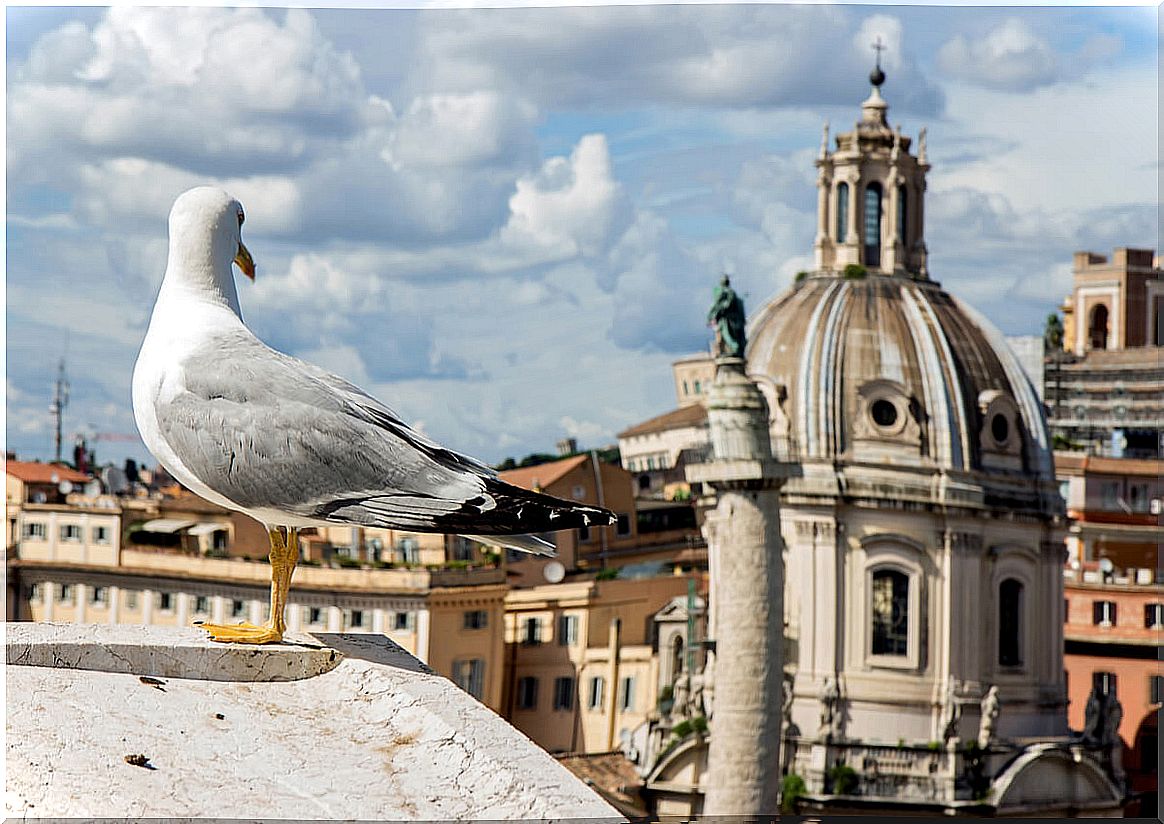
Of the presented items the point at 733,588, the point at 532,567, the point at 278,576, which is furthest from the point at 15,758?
the point at 532,567

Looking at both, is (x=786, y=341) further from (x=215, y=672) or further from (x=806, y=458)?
(x=215, y=672)

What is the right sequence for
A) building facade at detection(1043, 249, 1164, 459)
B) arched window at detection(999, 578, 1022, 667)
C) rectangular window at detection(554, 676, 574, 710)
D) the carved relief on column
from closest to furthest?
the carved relief on column → rectangular window at detection(554, 676, 574, 710) → arched window at detection(999, 578, 1022, 667) → building facade at detection(1043, 249, 1164, 459)

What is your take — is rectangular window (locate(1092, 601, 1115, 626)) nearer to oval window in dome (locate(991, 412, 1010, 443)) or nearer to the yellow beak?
oval window in dome (locate(991, 412, 1010, 443))

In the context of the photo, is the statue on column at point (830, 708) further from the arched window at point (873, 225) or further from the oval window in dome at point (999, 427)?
the arched window at point (873, 225)

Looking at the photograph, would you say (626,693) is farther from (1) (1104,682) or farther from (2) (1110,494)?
(2) (1110,494)

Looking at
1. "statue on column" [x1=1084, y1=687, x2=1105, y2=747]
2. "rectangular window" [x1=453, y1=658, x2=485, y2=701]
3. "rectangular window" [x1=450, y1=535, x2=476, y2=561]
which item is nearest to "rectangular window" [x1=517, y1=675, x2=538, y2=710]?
"rectangular window" [x1=453, y1=658, x2=485, y2=701]

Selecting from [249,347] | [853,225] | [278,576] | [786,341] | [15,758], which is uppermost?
[853,225]
